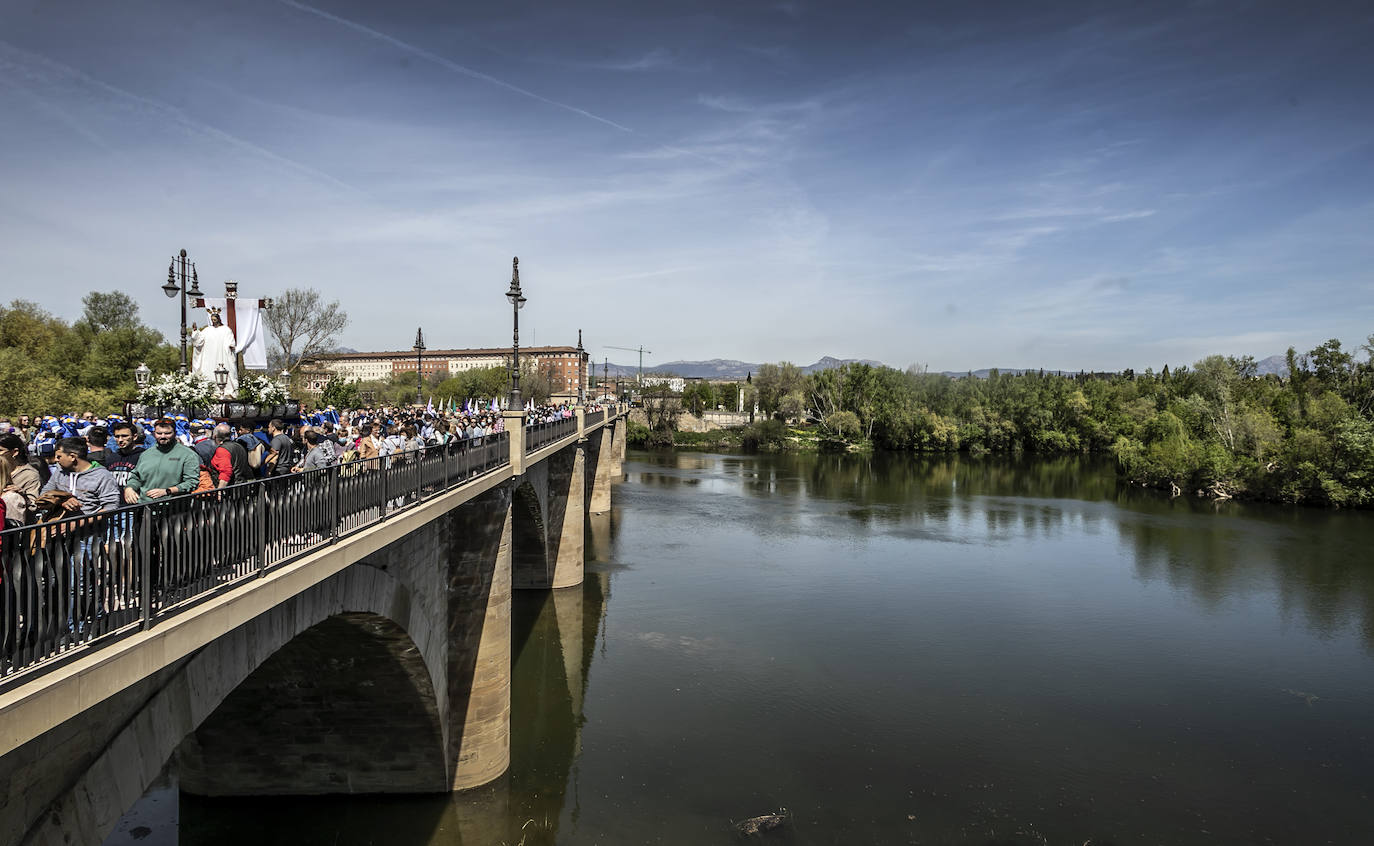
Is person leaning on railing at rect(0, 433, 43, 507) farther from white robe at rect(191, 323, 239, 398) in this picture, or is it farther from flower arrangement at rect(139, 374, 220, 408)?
flower arrangement at rect(139, 374, 220, 408)

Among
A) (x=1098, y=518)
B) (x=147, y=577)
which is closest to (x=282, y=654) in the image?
(x=147, y=577)

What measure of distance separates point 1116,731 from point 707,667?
889 centimetres

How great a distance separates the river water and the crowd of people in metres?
6.40

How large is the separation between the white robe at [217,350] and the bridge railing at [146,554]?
708 centimetres

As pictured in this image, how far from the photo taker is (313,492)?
7.35 m

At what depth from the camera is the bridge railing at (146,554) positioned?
13.4 ft

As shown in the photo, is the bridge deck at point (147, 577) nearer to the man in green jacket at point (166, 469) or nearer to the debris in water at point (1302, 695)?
the man in green jacket at point (166, 469)

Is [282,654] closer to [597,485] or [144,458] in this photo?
[144,458]

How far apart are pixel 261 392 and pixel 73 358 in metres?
30.1

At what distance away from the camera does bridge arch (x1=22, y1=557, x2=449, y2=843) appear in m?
4.68

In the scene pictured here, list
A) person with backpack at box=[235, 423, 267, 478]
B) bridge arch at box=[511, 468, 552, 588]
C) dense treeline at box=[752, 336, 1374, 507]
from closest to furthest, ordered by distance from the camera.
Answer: person with backpack at box=[235, 423, 267, 478] < bridge arch at box=[511, 468, 552, 588] < dense treeline at box=[752, 336, 1374, 507]

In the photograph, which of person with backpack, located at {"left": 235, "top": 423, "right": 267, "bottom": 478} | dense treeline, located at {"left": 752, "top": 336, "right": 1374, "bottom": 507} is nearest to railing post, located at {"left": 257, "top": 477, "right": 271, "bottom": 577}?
person with backpack, located at {"left": 235, "top": 423, "right": 267, "bottom": 478}

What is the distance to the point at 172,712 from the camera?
554 cm

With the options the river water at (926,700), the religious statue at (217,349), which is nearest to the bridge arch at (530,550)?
the river water at (926,700)
